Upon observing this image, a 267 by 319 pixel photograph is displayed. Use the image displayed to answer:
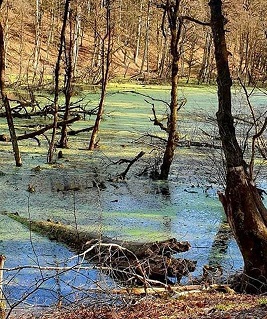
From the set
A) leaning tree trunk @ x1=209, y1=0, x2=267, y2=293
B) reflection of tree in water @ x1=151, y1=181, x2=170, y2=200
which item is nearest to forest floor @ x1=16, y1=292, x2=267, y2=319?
leaning tree trunk @ x1=209, y1=0, x2=267, y2=293

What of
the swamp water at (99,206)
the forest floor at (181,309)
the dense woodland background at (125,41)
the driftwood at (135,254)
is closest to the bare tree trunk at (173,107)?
the swamp water at (99,206)

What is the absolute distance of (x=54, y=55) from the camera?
112 feet

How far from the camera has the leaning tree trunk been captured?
202 inches

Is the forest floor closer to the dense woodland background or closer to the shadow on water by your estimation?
the shadow on water

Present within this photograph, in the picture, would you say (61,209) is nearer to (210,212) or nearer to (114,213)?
(114,213)

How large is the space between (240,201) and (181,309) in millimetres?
1394

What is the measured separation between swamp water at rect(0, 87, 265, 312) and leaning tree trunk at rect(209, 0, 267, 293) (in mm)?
809

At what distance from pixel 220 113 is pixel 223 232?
264 cm

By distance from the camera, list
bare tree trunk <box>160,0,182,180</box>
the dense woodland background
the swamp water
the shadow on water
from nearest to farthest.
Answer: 1. the swamp water
2. the shadow on water
3. bare tree trunk <box>160,0,182,180</box>
4. the dense woodland background

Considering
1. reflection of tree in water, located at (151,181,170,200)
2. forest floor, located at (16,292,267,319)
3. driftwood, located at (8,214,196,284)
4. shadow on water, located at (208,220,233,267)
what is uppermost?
forest floor, located at (16,292,267,319)

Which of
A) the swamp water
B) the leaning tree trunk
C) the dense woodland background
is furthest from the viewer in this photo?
the dense woodland background

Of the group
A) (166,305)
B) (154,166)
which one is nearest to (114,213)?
(154,166)

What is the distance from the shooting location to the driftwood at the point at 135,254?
5476mm

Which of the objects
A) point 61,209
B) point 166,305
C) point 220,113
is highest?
point 220,113
